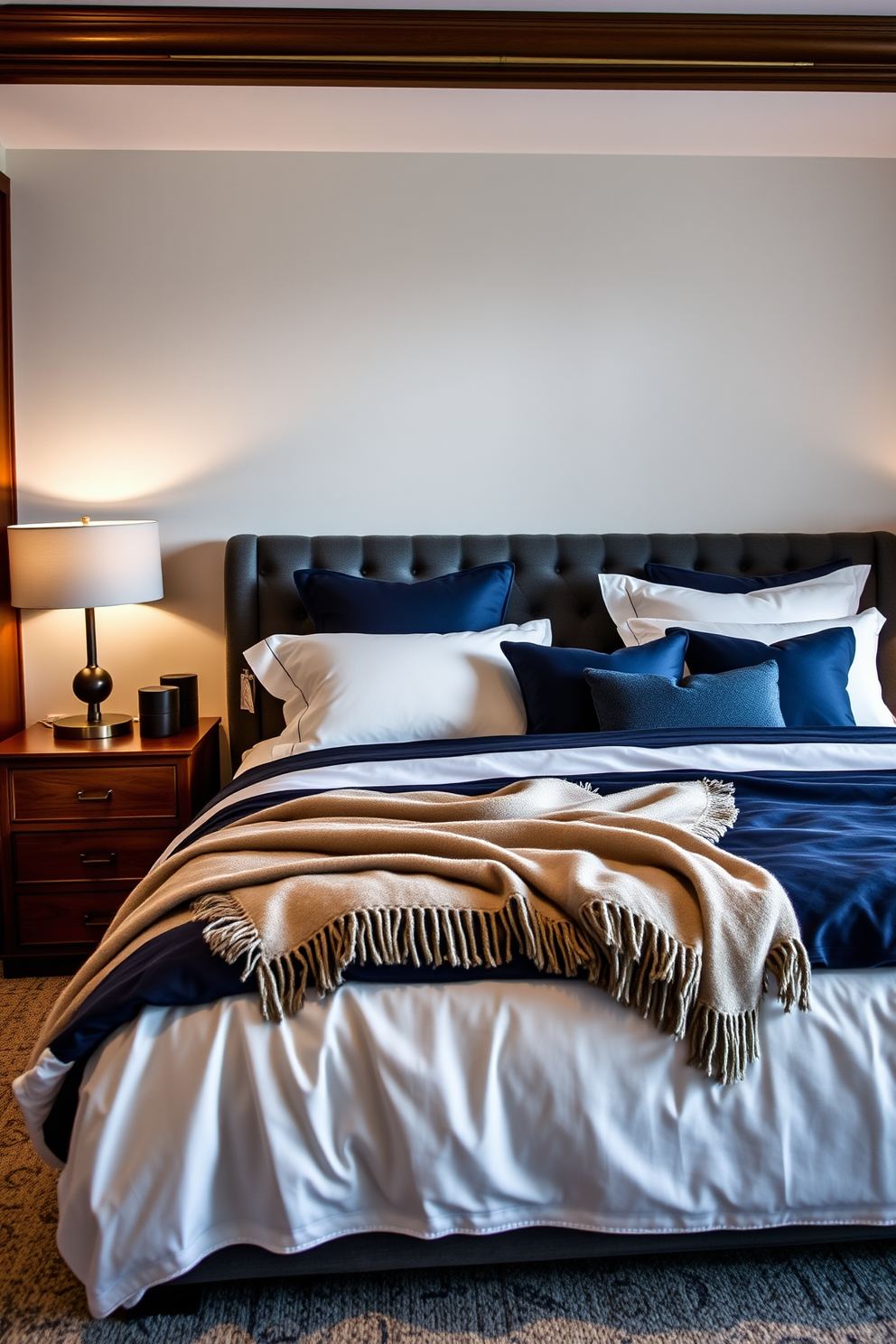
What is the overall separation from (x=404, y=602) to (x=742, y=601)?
1.07m

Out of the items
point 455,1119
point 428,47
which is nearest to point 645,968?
point 455,1119

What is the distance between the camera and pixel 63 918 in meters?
3.06

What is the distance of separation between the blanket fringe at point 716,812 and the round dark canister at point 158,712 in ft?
5.58

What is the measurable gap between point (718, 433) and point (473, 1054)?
2749 millimetres

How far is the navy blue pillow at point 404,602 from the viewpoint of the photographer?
322cm

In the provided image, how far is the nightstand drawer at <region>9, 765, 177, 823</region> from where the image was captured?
3010 mm

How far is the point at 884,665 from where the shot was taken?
355 centimetres

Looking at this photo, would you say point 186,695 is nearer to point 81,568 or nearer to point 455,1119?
point 81,568

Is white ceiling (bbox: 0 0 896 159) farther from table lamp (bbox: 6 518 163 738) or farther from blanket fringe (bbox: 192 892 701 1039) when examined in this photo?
blanket fringe (bbox: 192 892 701 1039)

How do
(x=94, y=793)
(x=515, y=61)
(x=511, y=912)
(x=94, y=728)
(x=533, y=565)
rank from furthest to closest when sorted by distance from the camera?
(x=533, y=565), (x=94, y=728), (x=94, y=793), (x=515, y=61), (x=511, y=912)

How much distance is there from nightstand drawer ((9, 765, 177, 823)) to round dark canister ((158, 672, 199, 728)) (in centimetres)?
32

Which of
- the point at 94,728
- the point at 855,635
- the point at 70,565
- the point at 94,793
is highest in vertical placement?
the point at 70,565

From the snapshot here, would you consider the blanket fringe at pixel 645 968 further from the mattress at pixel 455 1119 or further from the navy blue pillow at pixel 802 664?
the navy blue pillow at pixel 802 664

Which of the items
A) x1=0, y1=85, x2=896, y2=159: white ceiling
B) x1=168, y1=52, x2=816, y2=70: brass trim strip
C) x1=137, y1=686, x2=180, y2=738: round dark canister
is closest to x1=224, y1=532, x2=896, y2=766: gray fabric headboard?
x1=137, y1=686, x2=180, y2=738: round dark canister
